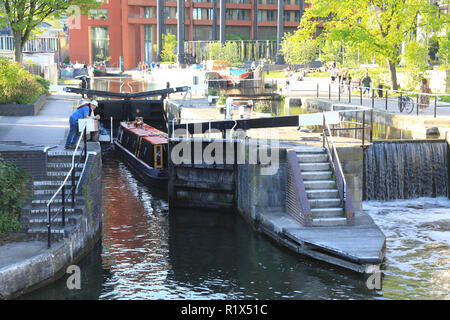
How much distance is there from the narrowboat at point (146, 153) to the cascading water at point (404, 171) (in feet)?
27.8

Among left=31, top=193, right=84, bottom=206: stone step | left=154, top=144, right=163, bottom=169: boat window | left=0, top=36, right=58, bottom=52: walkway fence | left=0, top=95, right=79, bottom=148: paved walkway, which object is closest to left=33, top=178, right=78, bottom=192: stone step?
left=31, top=193, right=84, bottom=206: stone step

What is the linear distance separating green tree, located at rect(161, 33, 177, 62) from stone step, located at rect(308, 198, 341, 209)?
293 feet

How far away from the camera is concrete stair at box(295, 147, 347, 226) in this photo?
19391mm

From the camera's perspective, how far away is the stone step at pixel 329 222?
19172 millimetres

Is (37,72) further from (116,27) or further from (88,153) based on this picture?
(116,27)

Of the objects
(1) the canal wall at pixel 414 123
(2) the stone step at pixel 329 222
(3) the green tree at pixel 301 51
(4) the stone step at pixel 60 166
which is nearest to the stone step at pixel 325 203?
(2) the stone step at pixel 329 222

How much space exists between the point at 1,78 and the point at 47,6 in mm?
13232

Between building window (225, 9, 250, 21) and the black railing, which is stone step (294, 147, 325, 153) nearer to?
the black railing

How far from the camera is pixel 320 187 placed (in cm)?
2030

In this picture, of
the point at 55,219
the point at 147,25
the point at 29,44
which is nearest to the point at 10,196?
the point at 55,219

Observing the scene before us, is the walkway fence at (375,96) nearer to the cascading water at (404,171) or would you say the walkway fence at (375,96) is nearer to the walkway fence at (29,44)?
the cascading water at (404,171)

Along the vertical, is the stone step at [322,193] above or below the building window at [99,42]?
below

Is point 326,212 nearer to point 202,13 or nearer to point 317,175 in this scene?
point 317,175

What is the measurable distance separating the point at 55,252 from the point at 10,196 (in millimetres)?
2345
